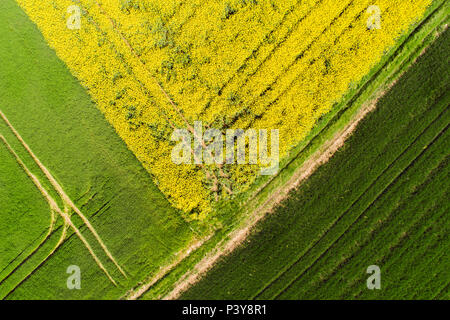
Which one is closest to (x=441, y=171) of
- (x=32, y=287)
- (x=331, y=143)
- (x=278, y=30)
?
(x=331, y=143)

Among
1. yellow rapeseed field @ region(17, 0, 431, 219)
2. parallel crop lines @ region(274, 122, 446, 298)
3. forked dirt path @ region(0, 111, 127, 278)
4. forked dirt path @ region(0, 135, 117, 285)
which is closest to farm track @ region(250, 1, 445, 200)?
yellow rapeseed field @ region(17, 0, 431, 219)

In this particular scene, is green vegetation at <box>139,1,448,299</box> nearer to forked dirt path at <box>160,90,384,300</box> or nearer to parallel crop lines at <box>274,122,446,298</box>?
forked dirt path at <box>160,90,384,300</box>

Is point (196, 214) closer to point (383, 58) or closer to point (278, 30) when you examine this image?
point (278, 30)

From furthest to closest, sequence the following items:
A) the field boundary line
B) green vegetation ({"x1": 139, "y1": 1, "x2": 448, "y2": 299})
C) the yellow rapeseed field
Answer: the field boundary line, the yellow rapeseed field, green vegetation ({"x1": 139, "y1": 1, "x2": 448, "y2": 299})

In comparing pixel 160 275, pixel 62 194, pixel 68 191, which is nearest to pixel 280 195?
pixel 160 275

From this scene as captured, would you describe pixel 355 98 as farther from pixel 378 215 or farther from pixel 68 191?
pixel 68 191
